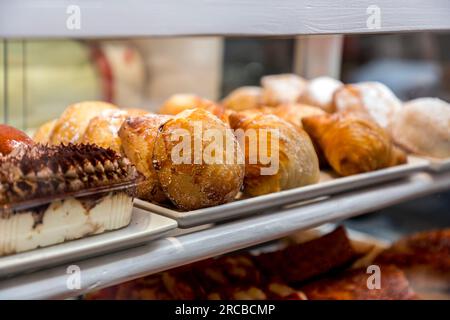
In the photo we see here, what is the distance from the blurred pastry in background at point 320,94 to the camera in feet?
4.94

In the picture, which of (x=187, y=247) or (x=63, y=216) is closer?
Result: (x=63, y=216)

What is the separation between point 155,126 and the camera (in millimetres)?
985

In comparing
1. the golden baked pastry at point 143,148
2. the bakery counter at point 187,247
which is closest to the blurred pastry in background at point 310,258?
the bakery counter at point 187,247

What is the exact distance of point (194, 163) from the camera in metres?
0.91

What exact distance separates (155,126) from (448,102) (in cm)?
89

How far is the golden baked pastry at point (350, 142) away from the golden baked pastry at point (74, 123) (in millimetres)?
450

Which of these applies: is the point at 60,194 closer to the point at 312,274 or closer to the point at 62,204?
the point at 62,204

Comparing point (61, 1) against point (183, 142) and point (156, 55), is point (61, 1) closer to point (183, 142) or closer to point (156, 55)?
point (183, 142)

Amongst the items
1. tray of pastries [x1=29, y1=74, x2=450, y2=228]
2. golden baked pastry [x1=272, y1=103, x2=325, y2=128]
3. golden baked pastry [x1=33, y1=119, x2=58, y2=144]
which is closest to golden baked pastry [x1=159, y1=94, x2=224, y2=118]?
tray of pastries [x1=29, y1=74, x2=450, y2=228]

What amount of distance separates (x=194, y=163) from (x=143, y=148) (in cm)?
10

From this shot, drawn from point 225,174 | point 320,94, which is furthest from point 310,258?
point 225,174

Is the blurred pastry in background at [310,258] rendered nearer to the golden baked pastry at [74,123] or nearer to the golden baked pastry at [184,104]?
the golden baked pastry at [184,104]

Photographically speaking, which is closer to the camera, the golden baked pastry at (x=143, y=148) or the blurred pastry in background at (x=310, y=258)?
the golden baked pastry at (x=143, y=148)
